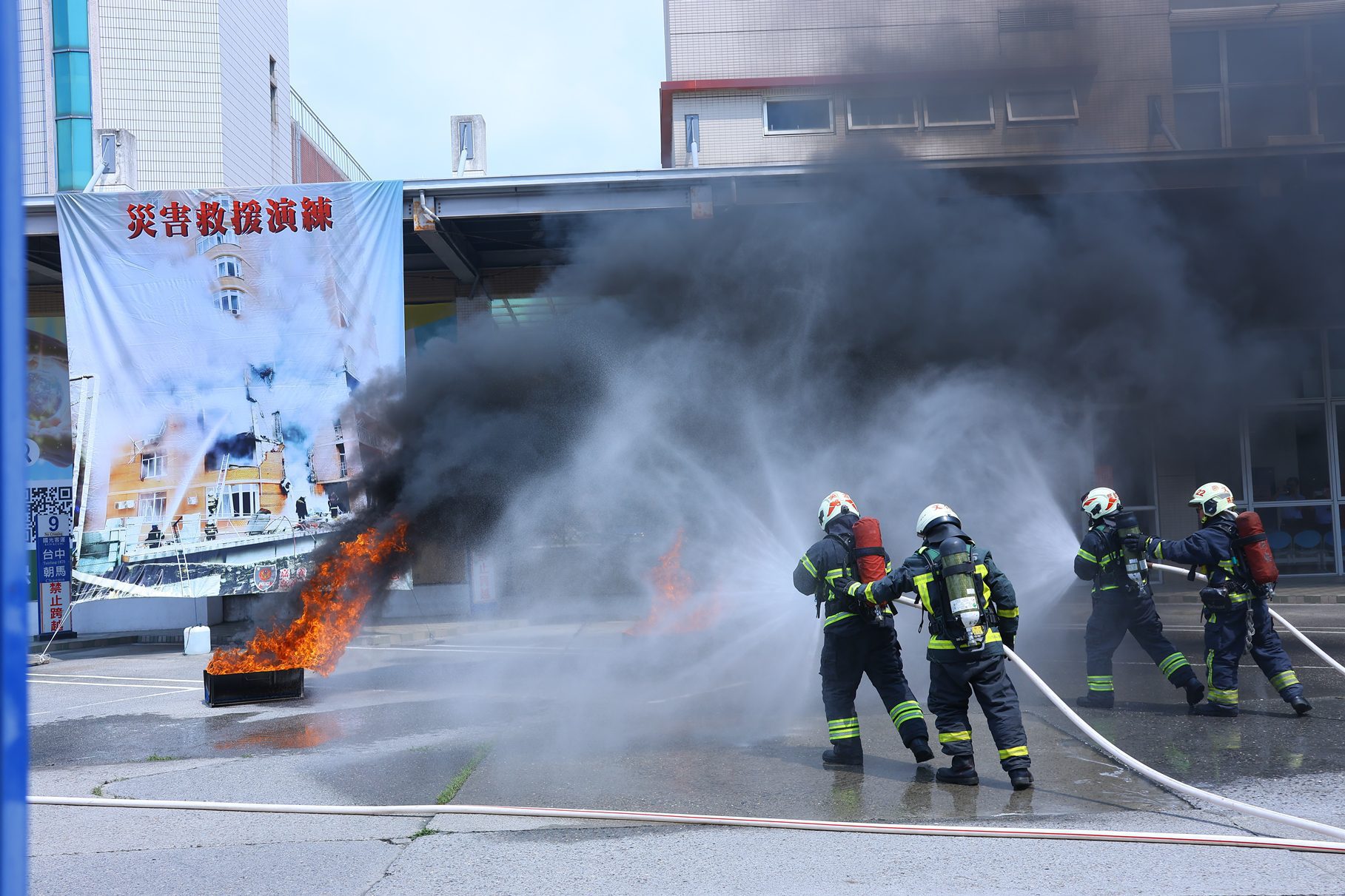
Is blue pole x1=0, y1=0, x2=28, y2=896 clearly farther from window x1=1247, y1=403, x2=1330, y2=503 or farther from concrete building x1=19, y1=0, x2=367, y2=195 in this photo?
concrete building x1=19, y1=0, x2=367, y2=195

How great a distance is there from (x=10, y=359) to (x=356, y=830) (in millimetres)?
3972

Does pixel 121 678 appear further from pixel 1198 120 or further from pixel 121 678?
pixel 1198 120

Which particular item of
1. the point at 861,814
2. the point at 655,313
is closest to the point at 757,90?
the point at 655,313

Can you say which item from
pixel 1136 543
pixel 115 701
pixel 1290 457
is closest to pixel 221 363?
pixel 115 701

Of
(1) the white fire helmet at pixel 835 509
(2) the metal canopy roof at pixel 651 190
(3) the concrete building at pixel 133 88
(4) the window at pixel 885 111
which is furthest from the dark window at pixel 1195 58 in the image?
(3) the concrete building at pixel 133 88

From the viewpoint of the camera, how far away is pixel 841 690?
19.9 feet

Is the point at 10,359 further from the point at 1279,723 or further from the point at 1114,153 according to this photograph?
the point at 1114,153

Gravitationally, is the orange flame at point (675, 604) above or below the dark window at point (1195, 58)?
below

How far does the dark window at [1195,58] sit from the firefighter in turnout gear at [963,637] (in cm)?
996

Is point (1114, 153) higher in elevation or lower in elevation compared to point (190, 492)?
higher

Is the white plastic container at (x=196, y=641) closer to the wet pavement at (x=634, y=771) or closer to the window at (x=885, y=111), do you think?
the wet pavement at (x=634, y=771)

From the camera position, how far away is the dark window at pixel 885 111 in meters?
11.0

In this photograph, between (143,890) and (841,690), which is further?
(841,690)

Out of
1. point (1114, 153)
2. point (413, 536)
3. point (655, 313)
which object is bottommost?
point (413, 536)
